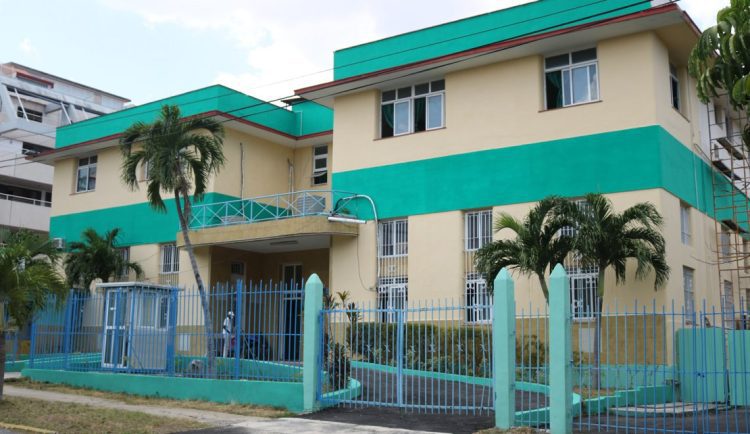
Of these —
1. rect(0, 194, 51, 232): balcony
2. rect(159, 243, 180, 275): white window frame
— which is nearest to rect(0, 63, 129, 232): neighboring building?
rect(0, 194, 51, 232): balcony

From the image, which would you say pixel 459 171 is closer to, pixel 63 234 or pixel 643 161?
pixel 643 161

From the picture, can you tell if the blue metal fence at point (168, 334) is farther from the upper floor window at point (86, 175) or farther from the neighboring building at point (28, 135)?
the neighboring building at point (28, 135)

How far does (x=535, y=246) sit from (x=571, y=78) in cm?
540

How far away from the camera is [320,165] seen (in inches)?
1136

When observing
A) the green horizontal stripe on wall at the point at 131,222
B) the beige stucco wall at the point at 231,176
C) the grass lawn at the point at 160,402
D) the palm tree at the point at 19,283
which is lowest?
the grass lawn at the point at 160,402

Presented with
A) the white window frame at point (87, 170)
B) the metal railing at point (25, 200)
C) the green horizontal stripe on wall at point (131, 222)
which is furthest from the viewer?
the metal railing at point (25, 200)

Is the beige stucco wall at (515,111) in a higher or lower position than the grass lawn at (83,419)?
higher

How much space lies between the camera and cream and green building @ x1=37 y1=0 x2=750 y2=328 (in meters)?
19.2

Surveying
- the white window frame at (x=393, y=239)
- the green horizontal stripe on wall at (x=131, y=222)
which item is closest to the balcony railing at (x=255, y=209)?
the green horizontal stripe on wall at (x=131, y=222)

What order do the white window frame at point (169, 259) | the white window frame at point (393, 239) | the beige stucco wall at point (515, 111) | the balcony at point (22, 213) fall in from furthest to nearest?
1. the balcony at point (22, 213)
2. the white window frame at point (169, 259)
3. the white window frame at point (393, 239)
4. the beige stucco wall at point (515, 111)

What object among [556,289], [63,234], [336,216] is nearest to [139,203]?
[63,234]

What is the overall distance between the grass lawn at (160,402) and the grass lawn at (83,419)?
1.40 m

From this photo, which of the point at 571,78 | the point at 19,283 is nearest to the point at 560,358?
the point at 19,283

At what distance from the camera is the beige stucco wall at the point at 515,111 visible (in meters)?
19.3
